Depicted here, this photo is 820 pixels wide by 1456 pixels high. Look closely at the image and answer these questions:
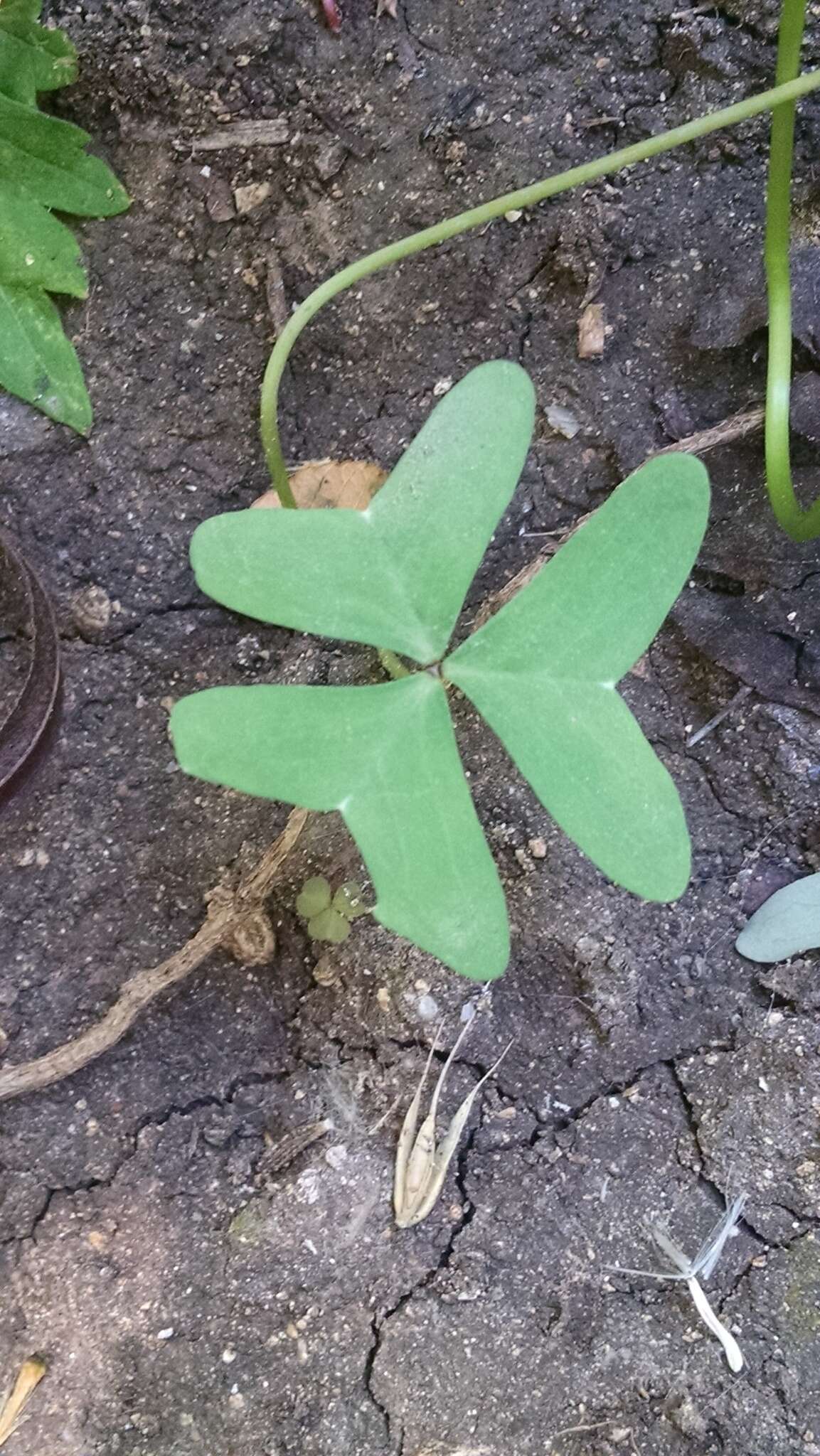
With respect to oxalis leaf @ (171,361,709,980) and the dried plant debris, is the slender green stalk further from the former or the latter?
the dried plant debris

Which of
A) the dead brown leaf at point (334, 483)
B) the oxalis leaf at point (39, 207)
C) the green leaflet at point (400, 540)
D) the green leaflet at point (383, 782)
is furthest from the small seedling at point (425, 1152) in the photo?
the oxalis leaf at point (39, 207)

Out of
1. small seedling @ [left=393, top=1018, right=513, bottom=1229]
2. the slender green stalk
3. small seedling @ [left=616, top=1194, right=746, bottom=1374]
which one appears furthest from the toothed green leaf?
small seedling @ [left=616, top=1194, right=746, bottom=1374]

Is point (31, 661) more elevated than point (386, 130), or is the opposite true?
point (386, 130)

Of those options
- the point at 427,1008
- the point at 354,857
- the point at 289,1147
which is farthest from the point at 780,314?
the point at 289,1147

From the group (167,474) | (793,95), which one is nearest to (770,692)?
(793,95)

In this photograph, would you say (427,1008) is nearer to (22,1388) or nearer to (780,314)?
(22,1388)

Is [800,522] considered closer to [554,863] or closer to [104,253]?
[554,863]
